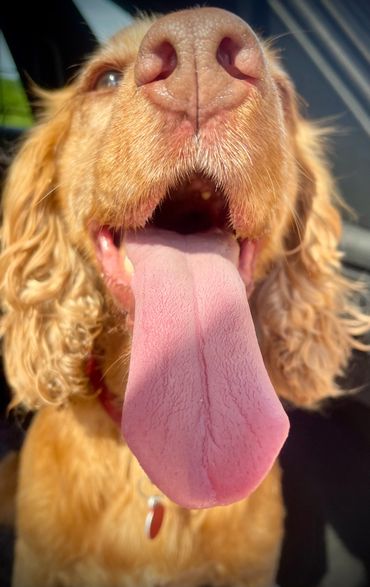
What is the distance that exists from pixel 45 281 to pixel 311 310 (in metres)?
0.64

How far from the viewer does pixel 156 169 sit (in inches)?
37.2

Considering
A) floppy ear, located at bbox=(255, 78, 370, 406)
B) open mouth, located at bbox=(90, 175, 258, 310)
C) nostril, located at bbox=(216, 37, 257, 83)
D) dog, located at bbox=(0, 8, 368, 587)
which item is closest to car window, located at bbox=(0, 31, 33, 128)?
dog, located at bbox=(0, 8, 368, 587)

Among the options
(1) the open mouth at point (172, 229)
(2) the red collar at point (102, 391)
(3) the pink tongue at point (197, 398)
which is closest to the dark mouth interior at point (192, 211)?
(1) the open mouth at point (172, 229)

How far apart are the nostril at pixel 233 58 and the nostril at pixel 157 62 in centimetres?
7

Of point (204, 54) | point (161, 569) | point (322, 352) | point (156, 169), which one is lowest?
point (161, 569)

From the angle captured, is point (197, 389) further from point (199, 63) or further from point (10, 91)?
point (10, 91)

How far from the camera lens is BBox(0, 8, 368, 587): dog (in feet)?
3.03

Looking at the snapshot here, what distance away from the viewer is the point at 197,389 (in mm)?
963

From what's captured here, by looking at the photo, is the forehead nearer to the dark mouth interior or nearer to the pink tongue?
the dark mouth interior

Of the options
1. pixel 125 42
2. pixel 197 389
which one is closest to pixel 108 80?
pixel 125 42

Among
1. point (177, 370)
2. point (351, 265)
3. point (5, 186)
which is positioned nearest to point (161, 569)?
point (177, 370)

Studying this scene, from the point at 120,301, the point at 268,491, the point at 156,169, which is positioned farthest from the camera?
the point at 268,491

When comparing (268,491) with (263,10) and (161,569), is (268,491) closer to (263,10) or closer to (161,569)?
(161,569)

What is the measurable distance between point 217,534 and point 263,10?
3.55ft
